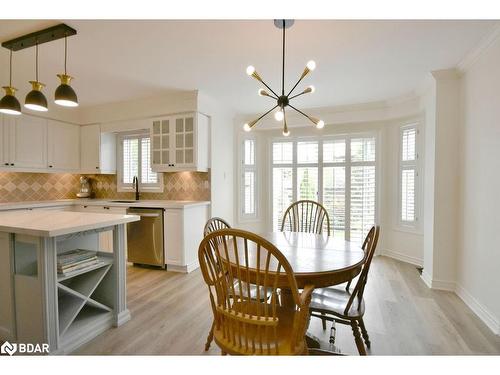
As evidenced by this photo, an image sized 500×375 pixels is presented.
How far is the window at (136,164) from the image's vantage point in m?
4.21

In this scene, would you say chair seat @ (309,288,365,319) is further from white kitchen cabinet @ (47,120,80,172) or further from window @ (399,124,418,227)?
white kitchen cabinet @ (47,120,80,172)

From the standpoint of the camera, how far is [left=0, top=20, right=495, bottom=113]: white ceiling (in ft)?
6.62

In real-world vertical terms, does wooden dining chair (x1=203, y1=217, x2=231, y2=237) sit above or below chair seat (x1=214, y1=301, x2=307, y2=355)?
above

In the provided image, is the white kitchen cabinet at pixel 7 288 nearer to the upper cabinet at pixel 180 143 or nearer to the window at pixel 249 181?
the upper cabinet at pixel 180 143

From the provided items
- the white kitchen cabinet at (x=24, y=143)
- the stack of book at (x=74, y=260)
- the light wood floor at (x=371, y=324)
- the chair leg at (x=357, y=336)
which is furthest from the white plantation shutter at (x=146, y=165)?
the chair leg at (x=357, y=336)

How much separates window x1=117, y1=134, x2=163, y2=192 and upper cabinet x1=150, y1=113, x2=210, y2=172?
428mm

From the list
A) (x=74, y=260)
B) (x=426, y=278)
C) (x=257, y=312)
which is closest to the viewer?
(x=257, y=312)

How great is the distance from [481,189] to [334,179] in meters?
2.16

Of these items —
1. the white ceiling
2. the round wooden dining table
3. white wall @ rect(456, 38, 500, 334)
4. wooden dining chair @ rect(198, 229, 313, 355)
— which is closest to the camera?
wooden dining chair @ rect(198, 229, 313, 355)

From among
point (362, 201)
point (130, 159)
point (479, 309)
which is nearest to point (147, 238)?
point (130, 159)

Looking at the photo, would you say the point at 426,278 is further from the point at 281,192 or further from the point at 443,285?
the point at 281,192

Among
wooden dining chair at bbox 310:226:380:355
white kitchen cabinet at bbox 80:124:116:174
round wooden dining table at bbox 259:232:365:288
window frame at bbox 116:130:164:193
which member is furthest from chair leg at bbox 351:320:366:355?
white kitchen cabinet at bbox 80:124:116:174

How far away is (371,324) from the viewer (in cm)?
217
